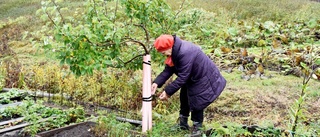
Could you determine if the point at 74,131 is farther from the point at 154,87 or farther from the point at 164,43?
the point at 164,43

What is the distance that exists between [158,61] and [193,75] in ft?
3.54

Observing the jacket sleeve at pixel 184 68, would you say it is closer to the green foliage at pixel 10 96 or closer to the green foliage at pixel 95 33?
the green foliage at pixel 95 33

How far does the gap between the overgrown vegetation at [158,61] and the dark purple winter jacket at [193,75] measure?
0.39 metres

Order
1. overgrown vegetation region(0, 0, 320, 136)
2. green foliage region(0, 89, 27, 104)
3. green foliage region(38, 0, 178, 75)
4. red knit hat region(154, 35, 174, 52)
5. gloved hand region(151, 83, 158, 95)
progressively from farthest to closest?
green foliage region(0, 89, 27, 104) → gloved hand region(151, 83, 158, 95) → red knit hat region(154, 35, 174, 52) → overgrown vegetation region(0, 0, 320, 136) → green foliage region(38, 0, 178, 75)

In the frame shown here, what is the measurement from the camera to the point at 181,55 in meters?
4.14

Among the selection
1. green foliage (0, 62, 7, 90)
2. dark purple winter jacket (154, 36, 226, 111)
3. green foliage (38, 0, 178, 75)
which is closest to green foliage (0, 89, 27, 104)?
green foliage (0, 62, 7, 90)

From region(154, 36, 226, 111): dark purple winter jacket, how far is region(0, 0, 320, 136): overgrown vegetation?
1.27 ft

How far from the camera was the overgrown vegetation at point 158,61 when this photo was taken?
13.0 ft

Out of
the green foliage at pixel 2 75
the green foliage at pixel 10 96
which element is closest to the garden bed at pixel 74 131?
the green foliage at pixel 10 96

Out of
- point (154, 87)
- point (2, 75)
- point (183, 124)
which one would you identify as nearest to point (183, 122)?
point (183, 124)

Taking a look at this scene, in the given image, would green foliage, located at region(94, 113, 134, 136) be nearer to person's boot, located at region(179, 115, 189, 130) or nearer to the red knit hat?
person's boot, located at region(179, 115, 189, 130)

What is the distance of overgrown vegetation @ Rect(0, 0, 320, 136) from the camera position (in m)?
3.96

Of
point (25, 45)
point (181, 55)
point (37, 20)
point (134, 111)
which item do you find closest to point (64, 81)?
Answer: point (134, 111)

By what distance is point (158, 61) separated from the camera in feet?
17.5
